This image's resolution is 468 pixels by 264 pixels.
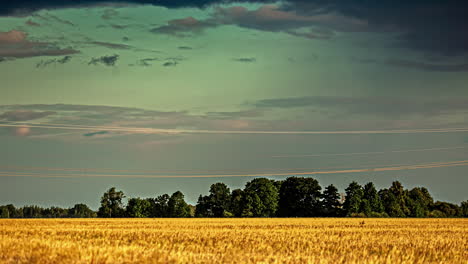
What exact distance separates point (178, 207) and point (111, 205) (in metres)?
14.4

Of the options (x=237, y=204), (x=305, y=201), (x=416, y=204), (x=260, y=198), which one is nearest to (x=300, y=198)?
(x=305, y=201)

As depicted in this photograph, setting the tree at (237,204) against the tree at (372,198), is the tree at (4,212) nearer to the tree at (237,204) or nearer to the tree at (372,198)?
the tree at (237,204)

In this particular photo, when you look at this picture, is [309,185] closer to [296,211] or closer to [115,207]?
[296,211]

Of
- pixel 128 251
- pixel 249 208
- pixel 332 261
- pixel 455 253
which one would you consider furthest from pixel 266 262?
pixel 249 208

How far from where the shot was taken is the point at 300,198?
420ft

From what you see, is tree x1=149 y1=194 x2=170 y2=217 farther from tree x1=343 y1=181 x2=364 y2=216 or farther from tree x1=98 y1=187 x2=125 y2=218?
tree x1=343 y1=181 x2=364 y2=216

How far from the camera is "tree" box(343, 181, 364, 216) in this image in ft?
388


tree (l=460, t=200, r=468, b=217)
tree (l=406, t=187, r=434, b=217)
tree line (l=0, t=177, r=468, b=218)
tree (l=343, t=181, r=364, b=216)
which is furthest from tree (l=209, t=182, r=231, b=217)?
tree (l=460, t=200, r=468, b=217)

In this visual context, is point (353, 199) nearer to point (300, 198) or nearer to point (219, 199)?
point (300, 198)

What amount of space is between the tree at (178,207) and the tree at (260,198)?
14.7 meters

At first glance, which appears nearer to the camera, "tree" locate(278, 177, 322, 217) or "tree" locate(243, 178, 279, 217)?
"tree" locate(243, 178, 279, 217)

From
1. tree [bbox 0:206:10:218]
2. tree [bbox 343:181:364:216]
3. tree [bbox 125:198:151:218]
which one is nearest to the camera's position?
tree [bbox 343:181:364:216]

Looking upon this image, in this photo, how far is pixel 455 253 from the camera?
1126 inches

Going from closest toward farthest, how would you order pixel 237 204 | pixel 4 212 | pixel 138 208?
pixel 237 204, pixel 138 208, pixel 4 212
